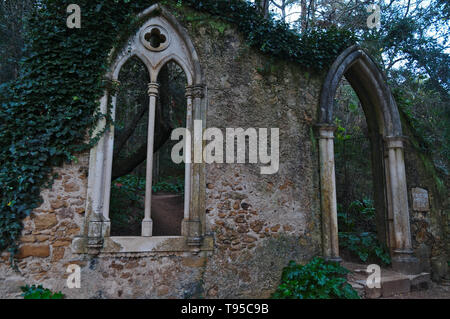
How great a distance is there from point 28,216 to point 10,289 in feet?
2.61

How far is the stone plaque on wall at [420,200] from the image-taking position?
566 centimetres

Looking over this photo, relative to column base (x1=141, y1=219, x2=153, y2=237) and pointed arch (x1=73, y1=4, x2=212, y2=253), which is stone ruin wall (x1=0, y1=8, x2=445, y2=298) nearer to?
pointed arch (x1=73, y1=4, x2=212, y2=253)

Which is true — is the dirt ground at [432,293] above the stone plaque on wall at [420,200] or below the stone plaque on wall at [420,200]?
below

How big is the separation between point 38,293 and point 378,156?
19.8ft

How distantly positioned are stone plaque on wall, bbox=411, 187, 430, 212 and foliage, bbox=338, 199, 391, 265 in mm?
1023

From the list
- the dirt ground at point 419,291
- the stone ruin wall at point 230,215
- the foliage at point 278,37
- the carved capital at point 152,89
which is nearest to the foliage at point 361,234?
the dirt ground at point 419,291

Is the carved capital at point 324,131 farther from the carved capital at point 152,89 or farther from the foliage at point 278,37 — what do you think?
the carved capital at point 152,89

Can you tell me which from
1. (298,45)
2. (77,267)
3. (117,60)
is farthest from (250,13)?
(77,267)

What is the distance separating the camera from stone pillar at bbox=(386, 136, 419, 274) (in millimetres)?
5152

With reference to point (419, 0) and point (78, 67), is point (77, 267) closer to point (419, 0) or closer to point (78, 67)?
point (78, 67)

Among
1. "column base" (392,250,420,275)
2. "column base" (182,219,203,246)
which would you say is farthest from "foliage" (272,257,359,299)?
"column base" (392,250,420,275)

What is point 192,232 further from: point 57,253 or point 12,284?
point 12,284

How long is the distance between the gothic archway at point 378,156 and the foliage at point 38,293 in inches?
145
